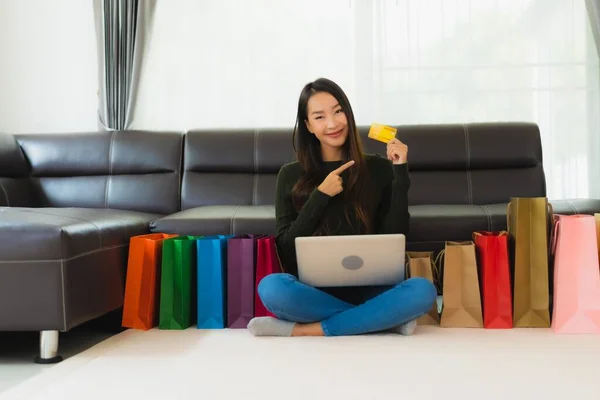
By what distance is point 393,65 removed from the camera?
11.8 feet

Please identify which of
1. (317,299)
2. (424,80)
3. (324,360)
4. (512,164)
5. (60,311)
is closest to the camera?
(324,360)

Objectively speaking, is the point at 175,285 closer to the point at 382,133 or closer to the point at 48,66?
the point at 382,133

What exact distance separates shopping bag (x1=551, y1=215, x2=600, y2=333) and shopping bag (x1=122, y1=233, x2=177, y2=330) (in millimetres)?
1464

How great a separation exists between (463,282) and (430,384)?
735 millimetres

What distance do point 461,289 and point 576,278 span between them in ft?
1.27

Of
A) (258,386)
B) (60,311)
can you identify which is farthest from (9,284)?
(258,386)

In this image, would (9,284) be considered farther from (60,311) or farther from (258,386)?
(258,386)

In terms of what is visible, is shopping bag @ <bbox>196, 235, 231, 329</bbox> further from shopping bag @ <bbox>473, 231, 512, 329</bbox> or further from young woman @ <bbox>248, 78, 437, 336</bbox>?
shopping bag @ <bbox>473, 231, 512, 329</bbox>

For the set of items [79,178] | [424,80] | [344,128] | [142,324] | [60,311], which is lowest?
[142,324]

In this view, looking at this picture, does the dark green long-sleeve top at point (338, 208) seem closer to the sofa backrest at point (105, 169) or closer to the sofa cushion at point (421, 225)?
the sofa cushion at point (421, 225)

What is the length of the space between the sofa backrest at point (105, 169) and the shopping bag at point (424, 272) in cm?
145

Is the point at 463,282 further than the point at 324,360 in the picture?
Yes

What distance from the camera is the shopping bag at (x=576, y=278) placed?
2094mm

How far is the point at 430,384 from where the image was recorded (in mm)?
1562
